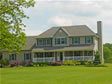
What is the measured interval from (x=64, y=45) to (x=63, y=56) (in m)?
2.49

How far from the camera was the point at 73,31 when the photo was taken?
50.6 m

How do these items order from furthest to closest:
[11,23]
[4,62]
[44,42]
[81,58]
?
[44,42] → [4,62] → [81,58] → [11,23]

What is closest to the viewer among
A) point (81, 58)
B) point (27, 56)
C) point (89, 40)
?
point (81, 58)

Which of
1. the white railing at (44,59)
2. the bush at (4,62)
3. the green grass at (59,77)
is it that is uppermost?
the white railing at (44,59)

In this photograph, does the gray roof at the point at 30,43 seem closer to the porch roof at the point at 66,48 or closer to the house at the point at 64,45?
the house at the point at 64,45

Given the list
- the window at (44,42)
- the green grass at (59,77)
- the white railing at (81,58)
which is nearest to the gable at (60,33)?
the window at (44,42)

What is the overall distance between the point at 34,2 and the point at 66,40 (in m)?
28.2

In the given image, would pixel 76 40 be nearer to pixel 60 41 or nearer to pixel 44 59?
pixel 60 41

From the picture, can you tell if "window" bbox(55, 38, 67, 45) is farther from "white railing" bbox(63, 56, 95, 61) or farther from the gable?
"white railing" bbox(63, 56, 95, 61)

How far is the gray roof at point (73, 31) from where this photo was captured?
48.7m

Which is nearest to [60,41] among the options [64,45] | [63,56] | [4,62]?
[64,45]

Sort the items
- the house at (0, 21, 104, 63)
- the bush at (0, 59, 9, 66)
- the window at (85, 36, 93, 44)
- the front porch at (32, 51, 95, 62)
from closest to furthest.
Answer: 1. the front porch at (32, 51, 95, 62)
2. the house at (0, 21, 104, 63)
3. the window at (85, 36, 93, 44)
4. the bush at (0, 59, 9, 66)

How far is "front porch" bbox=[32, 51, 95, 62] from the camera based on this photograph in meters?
46.2

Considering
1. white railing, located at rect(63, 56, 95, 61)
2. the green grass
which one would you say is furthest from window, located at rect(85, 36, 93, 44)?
the green grass
